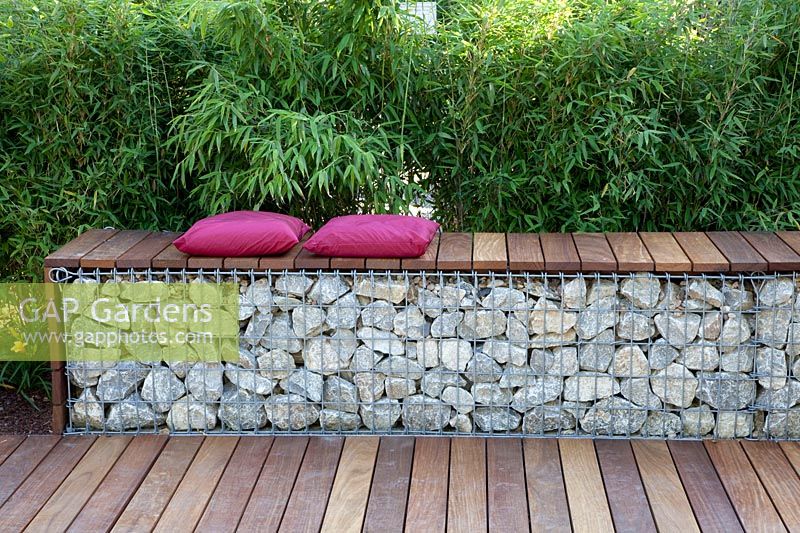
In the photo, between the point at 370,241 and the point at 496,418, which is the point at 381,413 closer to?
the point at 496,418

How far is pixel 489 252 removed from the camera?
3.36 metres

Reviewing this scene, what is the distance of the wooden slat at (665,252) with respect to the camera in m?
3.22

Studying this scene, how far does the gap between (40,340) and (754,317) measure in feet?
8.50

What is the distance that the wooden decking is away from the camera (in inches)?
112

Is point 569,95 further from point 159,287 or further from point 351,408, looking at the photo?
point 159,287

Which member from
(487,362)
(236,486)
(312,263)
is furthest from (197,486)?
(487,362)

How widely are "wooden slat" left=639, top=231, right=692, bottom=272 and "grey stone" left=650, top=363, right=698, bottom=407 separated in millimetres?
340

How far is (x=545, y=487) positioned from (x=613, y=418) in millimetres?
465

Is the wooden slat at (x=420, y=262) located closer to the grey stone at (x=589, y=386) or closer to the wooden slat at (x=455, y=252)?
the wooden slat at (x=455, y=252)

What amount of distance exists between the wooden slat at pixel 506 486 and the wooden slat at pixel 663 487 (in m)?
0.37

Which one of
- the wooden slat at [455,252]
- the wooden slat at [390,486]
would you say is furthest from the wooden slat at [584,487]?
the wooden slat at [455,252]

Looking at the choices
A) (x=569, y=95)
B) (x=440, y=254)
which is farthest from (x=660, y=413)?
(x=569, y=95)

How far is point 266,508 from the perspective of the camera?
2.91 meters

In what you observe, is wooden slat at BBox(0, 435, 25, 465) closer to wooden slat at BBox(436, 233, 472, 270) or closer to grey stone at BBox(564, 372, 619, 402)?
wooden slat at BBox(436, 233, 472, 270)
